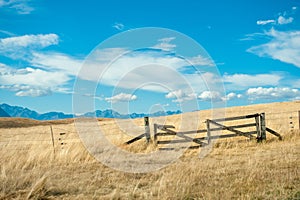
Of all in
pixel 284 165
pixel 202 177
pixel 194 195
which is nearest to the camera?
pixel 194 195

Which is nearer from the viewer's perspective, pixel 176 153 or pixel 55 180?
pixel 55 180

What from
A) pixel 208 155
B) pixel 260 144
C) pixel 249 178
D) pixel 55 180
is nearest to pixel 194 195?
pixel 249 178

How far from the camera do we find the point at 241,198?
248 inches

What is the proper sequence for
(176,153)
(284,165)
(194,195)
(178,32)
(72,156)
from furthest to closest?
(178,32)
(176,153)
(72,156)
(284,165)
(194,195)

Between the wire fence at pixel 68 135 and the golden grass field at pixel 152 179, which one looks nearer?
Result: the golden grass field at pixel 152 179

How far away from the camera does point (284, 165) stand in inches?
381

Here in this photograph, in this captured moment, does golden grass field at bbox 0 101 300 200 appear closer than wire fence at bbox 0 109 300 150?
Yes

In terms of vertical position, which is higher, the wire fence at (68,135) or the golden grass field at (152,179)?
the wire fence at (68,135)

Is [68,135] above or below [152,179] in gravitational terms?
above

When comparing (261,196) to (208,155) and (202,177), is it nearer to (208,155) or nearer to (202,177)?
(202,177)

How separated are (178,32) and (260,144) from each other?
256 inches

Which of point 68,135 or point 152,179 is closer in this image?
point 152,179

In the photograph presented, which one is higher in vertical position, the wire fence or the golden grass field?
the wire fence

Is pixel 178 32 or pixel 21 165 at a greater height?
pixel 178 32
